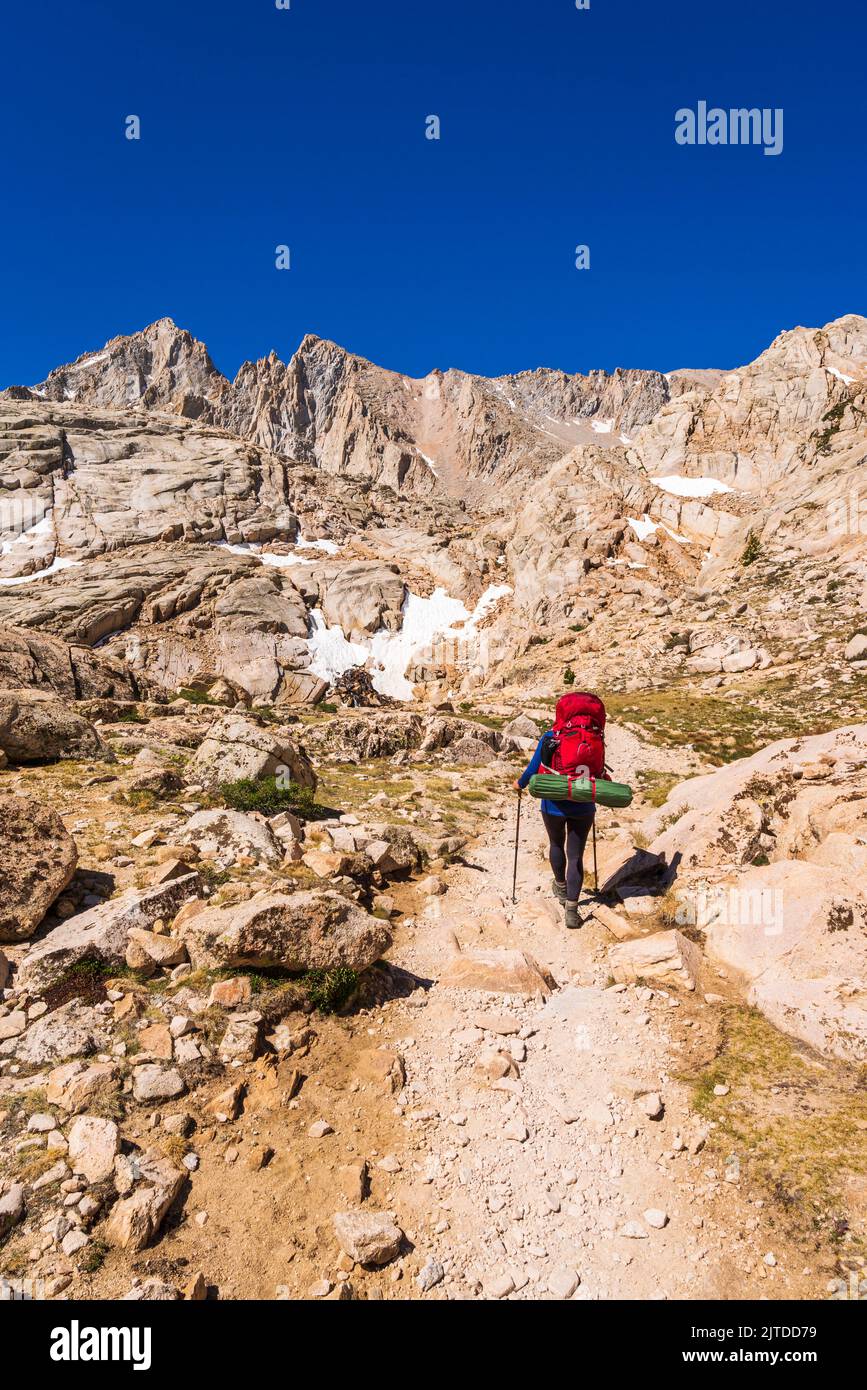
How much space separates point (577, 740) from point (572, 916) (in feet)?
8.54

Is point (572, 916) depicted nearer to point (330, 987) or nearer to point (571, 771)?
point (571, 771)

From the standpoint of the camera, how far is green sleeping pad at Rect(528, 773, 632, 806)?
313 inches

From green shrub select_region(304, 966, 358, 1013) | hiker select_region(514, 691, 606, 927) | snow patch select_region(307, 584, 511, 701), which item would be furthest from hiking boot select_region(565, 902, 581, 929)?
snow patch select_region(307, 584, 511, 701)

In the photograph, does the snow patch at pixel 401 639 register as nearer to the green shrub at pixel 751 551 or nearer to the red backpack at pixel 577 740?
the green shrub at pixel 751 551

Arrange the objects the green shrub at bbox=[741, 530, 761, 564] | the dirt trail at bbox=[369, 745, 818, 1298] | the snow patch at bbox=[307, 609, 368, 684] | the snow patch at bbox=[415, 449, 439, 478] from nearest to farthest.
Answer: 1. the dirt trail at bbox=[369, 745, 818, 1298]
2. the green shrub at bbox=[741, 530, 761, 564]
3. the snow patch at bbox=[307, 609, 368, 684]
4. the snow patch at bbox=[415, 449, 439, 478]

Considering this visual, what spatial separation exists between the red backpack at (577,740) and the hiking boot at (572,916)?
6.42 ft

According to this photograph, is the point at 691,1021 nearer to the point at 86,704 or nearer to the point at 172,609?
the point at 86,704

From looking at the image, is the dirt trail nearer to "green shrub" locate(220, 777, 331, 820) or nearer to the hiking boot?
the hiking boot

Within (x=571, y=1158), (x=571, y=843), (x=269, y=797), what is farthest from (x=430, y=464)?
(x=571, y=1158)

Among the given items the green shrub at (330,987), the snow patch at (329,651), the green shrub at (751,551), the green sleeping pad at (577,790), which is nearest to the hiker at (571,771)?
the green sleeping pad at (577,790)

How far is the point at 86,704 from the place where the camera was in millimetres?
19125

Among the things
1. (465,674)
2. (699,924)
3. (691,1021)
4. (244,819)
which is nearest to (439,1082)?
(691,1021)

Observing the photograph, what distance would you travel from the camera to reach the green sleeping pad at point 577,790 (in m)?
7.95
